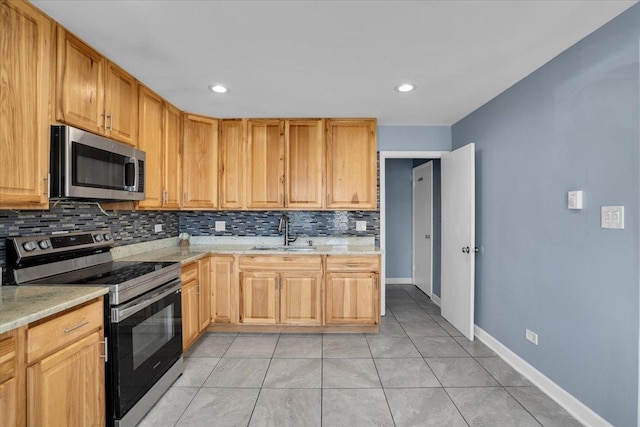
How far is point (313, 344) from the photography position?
2.83 meters

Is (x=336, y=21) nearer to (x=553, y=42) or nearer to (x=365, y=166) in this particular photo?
(x=553, y=42)

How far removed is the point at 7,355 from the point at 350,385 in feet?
6.22

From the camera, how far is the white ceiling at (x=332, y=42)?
1.52 meters

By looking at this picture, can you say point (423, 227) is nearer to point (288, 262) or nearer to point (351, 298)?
point (351, 298)

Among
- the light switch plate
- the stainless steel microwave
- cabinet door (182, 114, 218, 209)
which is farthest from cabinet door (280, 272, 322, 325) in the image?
the light switch plate

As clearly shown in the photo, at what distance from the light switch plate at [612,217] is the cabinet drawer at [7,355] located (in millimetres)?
2805

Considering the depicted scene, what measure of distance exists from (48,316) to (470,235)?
9.89ft

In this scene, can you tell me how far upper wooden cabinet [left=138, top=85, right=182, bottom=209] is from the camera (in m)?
2.47

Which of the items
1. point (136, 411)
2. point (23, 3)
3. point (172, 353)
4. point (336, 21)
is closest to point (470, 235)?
point (336, 21)

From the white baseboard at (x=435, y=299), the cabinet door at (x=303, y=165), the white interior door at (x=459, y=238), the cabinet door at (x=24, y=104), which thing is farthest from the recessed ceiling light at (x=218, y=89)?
the white baseboard at (x=435, y=299)

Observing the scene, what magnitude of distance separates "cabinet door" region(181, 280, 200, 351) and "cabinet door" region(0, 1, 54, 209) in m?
1.24

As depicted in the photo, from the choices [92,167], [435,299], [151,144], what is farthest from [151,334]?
[435,299]

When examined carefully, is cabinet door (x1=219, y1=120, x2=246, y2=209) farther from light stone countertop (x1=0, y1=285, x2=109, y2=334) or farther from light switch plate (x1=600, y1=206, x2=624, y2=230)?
light switch plate (x1=600, y1=206, x2=624, y2=230)

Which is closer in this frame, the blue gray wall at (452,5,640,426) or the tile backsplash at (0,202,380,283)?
the blue gray wall at (452,5,640,426)
